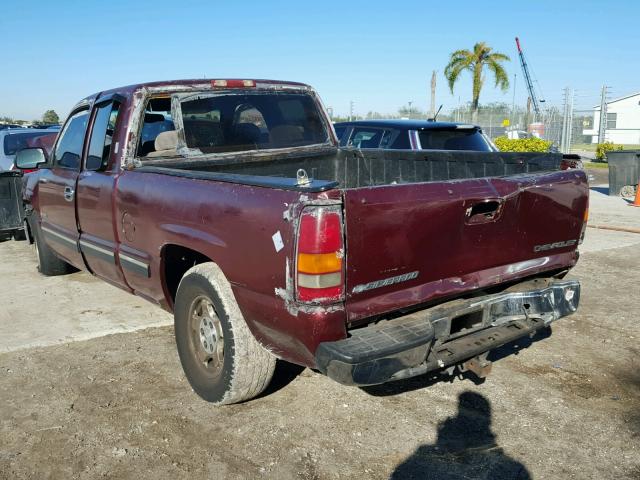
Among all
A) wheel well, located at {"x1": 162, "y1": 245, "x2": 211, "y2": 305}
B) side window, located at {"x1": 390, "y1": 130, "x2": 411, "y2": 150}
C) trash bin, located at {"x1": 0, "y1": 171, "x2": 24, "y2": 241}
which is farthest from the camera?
side window, located at {"x1": 390, "y1": 130, "x2": 411, "y2": 150}

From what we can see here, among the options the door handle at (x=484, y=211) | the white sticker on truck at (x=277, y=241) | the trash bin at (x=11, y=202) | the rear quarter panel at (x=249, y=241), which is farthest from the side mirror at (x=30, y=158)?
the door handle at (x=484, y=211)

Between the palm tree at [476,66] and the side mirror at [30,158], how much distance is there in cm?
3410

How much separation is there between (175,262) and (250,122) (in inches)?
58.9

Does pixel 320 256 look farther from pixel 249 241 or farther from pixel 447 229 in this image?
pixel 447 229

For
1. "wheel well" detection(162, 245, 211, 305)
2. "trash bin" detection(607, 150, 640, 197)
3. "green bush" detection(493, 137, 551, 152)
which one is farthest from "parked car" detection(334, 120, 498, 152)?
"green bush" detection(493, 137, 551, 152)

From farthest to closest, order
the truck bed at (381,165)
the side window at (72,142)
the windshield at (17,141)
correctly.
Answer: the windshield at (17,141) < the side window at (72,142) < the truck bed at (381,165)

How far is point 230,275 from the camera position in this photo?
9.92ft

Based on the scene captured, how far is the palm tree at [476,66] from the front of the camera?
122 feet

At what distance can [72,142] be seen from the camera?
16.7ft

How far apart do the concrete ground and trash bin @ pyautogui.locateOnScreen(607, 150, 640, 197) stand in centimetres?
1010

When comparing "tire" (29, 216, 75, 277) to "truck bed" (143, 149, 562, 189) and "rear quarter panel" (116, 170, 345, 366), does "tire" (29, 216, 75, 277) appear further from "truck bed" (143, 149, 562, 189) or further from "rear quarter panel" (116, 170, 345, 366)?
"rear quarter panel" (116, 170, 345, 366)

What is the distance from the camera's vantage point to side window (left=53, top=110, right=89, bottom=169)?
489 cm

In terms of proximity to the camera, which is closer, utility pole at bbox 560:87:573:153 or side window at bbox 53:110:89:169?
side window at bbox 53:110:89:169

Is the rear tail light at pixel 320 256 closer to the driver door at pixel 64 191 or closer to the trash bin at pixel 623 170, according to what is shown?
the driver door at pixel 64 191
